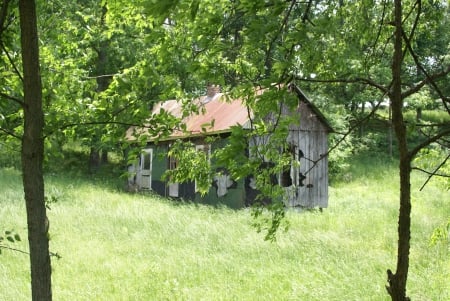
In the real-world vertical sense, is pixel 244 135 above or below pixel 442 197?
above

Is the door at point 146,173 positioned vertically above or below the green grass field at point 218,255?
above

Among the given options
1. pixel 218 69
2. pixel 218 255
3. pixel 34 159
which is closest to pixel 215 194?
pixel 218 255

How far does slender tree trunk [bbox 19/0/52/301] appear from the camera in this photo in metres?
2.92

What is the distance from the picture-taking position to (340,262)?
8156 millimetres

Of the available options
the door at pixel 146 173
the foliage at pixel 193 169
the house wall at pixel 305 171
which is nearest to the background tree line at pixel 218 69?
the foliage at pixel 193 169

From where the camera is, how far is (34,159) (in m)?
2.93

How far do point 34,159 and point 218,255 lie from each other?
6434mm

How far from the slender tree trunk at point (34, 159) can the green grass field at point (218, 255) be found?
1.49 meters

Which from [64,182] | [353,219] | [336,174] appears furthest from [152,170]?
[353,219]

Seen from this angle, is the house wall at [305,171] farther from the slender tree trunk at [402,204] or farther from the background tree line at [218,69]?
the slender tree trunk at [402,204]

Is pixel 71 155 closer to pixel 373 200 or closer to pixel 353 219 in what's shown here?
pixel 373 200

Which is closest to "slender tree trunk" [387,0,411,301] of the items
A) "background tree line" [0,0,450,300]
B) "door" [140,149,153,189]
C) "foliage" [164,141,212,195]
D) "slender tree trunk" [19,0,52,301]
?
"background tree line" [0,0,450,300]

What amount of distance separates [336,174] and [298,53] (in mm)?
22134

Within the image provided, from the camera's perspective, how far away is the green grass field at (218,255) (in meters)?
6.95
